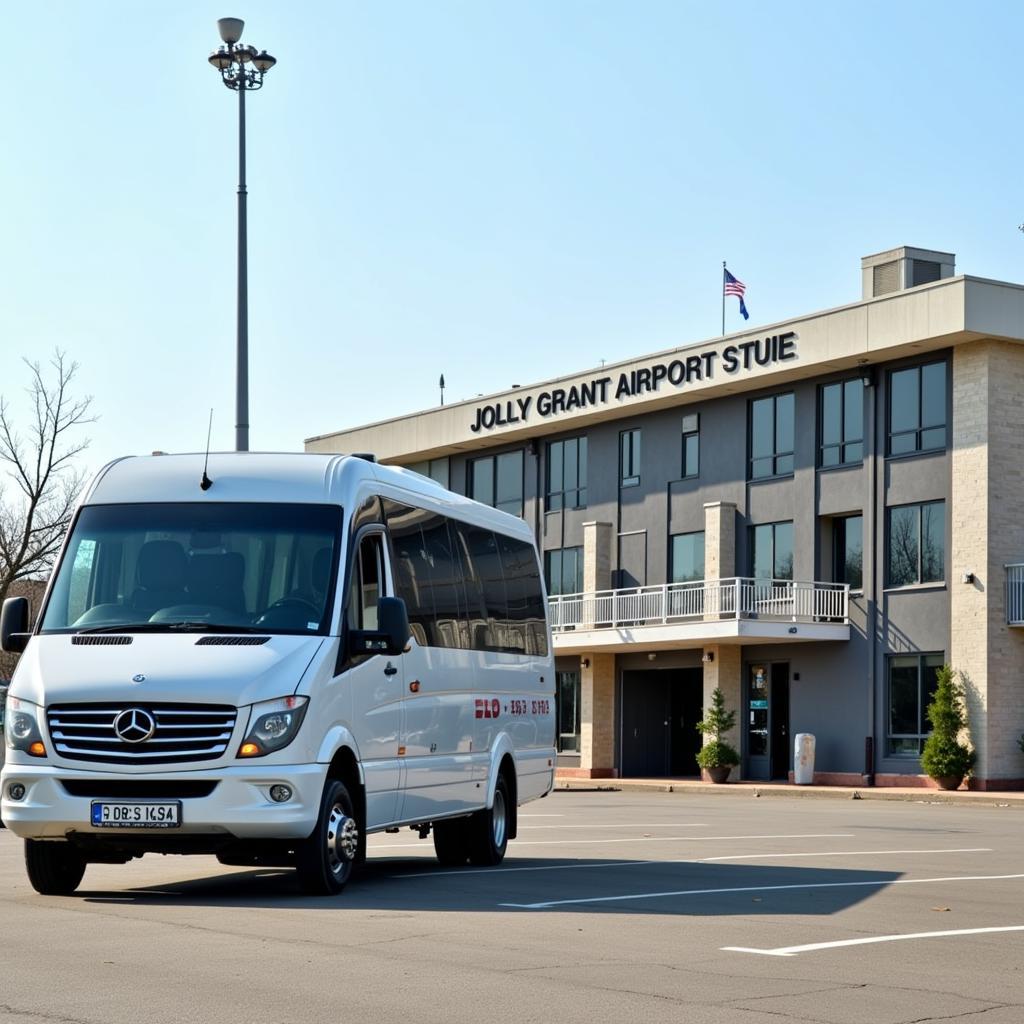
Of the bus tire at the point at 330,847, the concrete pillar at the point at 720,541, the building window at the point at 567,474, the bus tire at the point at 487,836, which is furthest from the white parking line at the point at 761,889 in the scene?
the building window at the point at 567,474

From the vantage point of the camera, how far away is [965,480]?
40.8 meters

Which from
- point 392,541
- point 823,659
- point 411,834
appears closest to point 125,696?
point 392,541

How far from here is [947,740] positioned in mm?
40125

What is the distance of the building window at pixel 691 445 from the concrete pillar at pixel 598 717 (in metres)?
5.97

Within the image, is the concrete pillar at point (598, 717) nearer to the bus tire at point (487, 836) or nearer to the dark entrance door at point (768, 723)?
the dark entrance door at point (768, 723)

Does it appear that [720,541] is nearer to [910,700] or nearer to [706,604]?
[706,604]

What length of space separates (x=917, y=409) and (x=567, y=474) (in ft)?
46.2

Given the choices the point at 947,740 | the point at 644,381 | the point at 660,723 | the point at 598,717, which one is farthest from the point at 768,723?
the point at 644,381

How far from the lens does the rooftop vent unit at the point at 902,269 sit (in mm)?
46562

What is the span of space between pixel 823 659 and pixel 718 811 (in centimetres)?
1486

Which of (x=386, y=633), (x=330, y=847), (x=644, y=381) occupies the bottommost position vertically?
(x=330, y=847)

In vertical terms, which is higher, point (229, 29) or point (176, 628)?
point (229, 29)

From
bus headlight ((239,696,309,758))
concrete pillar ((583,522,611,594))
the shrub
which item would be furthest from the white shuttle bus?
concrete pillar ((583,522,611,594))

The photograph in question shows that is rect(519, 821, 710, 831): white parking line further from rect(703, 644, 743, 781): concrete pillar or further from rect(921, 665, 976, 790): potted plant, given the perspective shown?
Result: rect(703, 644, 743, 781): concrete pillar
